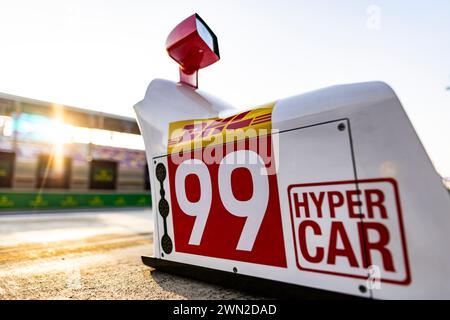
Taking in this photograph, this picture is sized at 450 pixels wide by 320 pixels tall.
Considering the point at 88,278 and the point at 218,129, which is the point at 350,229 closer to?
the point at 218,129

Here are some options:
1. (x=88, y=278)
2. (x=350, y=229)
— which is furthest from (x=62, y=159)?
(x=350, y=229)

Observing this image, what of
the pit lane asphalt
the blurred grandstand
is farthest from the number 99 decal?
the blurred grandstand

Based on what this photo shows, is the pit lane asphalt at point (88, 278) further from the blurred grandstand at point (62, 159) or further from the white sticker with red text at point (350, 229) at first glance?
the blurred grandstand at point (62, 159)

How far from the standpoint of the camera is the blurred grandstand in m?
7.23

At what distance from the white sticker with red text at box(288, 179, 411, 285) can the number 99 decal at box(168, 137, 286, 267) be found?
101mm

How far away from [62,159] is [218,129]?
27.1 ft

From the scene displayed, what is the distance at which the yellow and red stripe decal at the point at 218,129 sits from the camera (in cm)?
115

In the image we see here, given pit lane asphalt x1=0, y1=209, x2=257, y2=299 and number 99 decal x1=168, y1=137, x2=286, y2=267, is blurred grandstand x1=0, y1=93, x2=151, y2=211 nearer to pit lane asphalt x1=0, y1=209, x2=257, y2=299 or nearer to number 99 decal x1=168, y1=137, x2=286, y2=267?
pit lane asphalt x1=0, y1=209, x2=257, y2=299

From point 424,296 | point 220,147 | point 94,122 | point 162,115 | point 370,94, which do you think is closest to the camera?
point 424,296

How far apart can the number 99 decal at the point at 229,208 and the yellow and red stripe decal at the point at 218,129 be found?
5 centimetres
